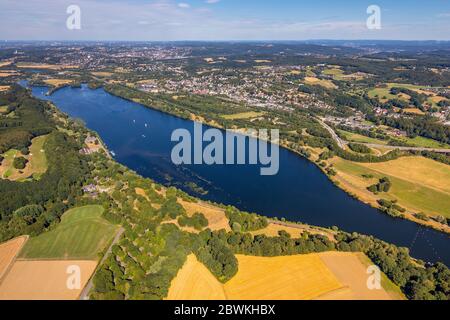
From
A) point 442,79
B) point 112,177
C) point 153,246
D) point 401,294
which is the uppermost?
point 442,79

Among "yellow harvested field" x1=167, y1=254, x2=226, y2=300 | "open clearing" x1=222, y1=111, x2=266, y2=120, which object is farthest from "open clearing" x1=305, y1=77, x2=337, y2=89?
"yellow harvested field" x1=167, y1=254, x2=226, y2=300

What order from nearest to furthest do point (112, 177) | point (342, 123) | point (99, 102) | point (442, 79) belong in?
1. point (112, 177)
2. point (342, 123)
3. point (99, 102)
4. point (442, 79)

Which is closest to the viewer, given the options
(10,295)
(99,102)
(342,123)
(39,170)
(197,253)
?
(10,295)

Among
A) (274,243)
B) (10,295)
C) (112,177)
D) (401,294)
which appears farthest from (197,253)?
(112,177)

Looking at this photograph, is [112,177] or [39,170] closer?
[112,177]

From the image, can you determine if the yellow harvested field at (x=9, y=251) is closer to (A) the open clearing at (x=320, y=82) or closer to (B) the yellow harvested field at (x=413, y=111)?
(B) the yellow harvested field at (x=413, y=111)

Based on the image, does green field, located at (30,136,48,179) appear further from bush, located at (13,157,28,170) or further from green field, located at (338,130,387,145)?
green field, located at (338,130,387,145)

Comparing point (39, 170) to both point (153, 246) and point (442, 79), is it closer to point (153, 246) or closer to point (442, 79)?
point (153, 246)

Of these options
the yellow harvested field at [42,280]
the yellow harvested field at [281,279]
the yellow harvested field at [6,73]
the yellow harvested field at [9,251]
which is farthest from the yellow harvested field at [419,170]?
the yellow harvested field at [6,73]
